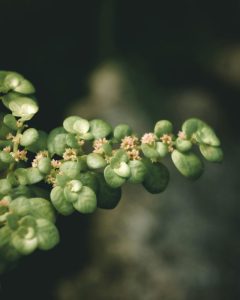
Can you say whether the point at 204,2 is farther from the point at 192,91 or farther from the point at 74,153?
the point at 74,153

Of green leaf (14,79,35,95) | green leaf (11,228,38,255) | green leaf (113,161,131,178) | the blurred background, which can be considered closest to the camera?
green leaf (11,228,38,255)

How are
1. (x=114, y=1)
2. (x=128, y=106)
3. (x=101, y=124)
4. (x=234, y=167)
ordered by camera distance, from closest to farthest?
(x=101, y=124), (x=234, y=167), (x=128, y=106), (x=114, y=1)

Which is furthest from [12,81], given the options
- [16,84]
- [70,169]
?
[70,169]

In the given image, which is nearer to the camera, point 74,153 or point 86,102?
point 74,153

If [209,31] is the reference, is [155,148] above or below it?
below

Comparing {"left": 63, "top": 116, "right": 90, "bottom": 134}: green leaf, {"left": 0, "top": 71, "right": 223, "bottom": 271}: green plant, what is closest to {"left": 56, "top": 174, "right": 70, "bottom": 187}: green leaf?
{"left": 0, "top": 71, "right": 223, "bottom": 271}: green plant

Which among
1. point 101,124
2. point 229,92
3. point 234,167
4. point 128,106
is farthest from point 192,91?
point 101,124

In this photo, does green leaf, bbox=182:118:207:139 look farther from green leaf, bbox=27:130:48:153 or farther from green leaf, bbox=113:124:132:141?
green leaf, bbox=27:130:48:153

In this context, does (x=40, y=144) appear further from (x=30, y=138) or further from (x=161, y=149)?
(x=161, y=149)
